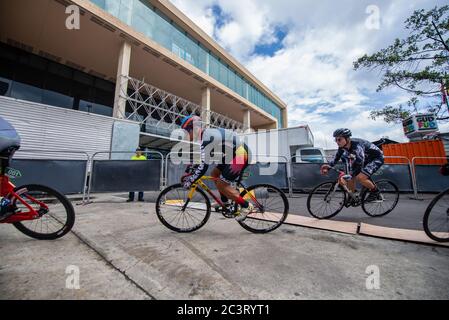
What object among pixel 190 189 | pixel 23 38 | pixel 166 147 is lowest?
pixel 190 189

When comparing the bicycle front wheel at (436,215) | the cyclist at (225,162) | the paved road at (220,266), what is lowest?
the paved road at (220,266)

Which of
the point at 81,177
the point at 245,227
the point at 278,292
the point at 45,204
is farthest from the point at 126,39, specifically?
the point at 278,292

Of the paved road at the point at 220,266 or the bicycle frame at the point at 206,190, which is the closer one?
the paved road at the point at 220,266

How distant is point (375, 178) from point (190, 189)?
8.74 metres

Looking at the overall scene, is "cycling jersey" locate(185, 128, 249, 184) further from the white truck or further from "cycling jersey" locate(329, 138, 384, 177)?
the white truck

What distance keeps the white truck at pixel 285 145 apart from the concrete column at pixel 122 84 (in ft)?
29.2

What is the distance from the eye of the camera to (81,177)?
650 cm

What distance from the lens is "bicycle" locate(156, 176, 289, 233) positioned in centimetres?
315

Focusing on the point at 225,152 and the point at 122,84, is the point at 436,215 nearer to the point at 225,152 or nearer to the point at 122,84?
the point at 225,152

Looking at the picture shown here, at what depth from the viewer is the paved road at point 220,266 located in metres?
1.49

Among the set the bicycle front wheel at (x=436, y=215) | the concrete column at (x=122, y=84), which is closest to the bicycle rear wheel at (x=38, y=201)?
the bicycle front wheel at (x=436, y=215)

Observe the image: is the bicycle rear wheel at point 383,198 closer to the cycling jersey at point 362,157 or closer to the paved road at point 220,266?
the cycling jersey at point 362,157

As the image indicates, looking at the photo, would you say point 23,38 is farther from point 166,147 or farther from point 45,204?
point 45,204

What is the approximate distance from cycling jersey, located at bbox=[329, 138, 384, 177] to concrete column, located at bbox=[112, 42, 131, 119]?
13853mm
